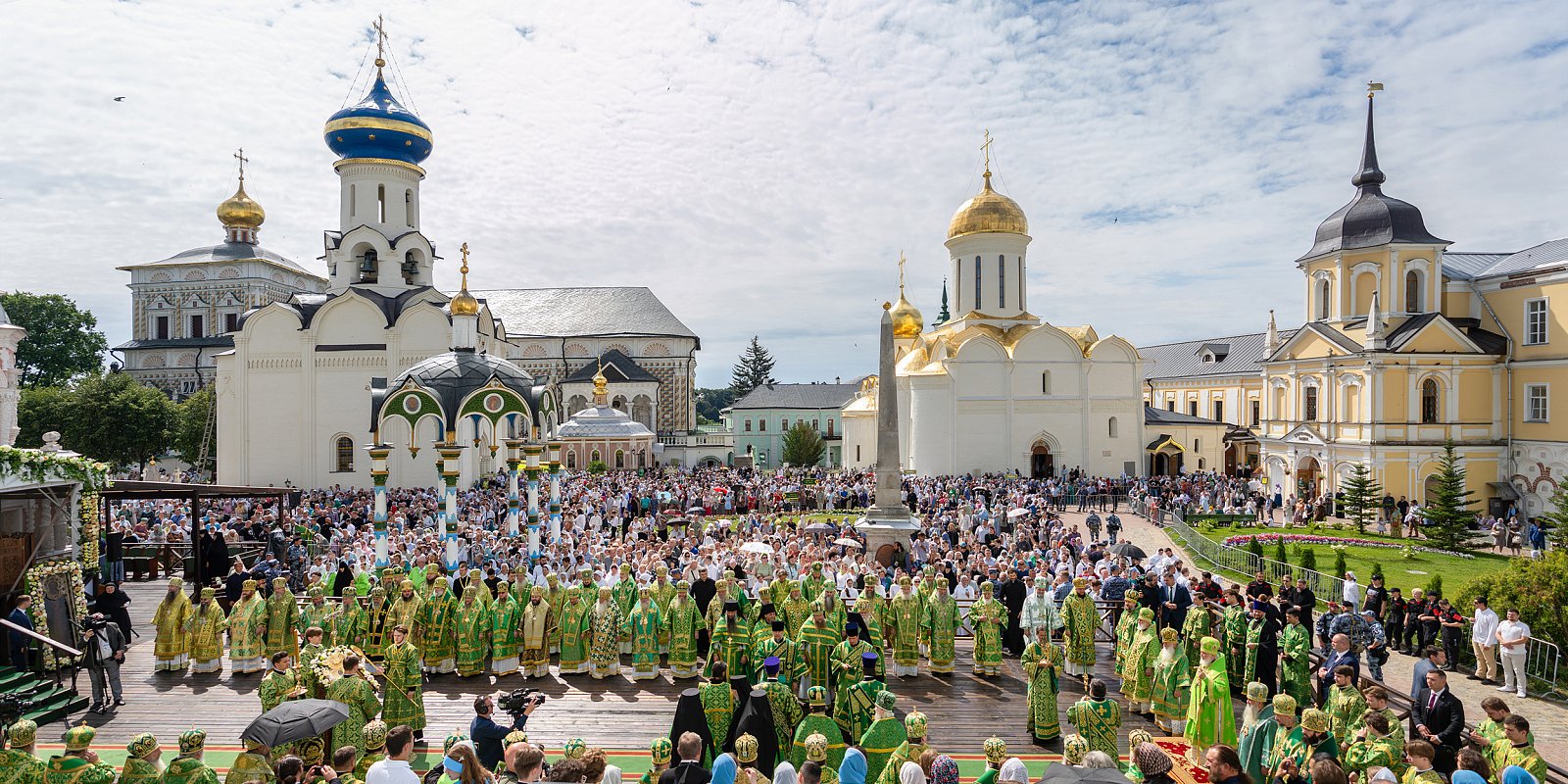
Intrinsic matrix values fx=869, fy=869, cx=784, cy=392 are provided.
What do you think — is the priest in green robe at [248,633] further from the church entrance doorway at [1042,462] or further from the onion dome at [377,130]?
the church entrance doorway at [1042,462]

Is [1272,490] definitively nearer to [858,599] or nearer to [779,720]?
[858,599]

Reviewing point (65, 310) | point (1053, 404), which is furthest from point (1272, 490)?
point (65, 310)

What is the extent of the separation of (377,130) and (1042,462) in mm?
29417

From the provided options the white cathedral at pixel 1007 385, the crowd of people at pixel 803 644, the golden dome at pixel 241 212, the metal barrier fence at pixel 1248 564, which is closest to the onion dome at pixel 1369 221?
the white cathedral at pixel 1007 385

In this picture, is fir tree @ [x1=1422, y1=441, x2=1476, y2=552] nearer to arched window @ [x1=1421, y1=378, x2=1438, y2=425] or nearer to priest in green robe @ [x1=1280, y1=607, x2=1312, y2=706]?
arched window @ [x1=1421, y1=378, x2=1438, y2=425]

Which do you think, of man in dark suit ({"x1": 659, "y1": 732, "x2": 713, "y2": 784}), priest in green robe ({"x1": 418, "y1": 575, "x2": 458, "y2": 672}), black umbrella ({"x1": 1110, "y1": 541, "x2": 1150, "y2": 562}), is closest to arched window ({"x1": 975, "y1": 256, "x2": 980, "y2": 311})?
black umbrella ({"x1": 1110, "y1": 541, "x2": 1150, "y2": 562})

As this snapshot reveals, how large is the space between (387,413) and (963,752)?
1294 centimetres

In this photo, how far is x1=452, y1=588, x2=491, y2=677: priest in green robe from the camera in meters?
10.5

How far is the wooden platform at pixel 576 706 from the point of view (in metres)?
8.81

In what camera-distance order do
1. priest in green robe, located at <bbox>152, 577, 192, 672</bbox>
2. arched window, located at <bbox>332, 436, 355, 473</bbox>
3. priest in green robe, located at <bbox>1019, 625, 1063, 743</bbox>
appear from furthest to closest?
1. arched window, located at <bbox>332, 436, 355, 473</bbox>
2. priest in green robe, located at <bbox>152, 577, 192, 672</bbox>
3. priest in green robe, located at <bbox>1019, 625, 1063, 743</bbox>

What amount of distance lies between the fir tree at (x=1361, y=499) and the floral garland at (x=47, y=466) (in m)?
28.9

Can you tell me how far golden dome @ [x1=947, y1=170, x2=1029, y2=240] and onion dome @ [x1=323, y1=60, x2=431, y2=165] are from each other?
22570 millimetres

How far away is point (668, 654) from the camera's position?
10742 millimetres

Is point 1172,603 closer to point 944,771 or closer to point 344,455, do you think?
point 944,771
